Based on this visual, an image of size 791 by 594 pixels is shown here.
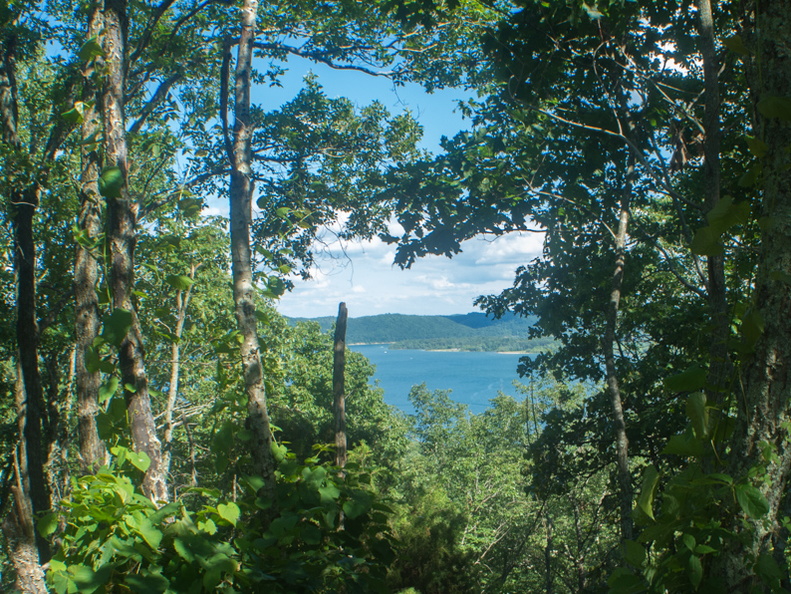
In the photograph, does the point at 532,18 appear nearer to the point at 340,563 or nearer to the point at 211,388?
the point at 340,563

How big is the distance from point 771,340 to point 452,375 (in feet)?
282

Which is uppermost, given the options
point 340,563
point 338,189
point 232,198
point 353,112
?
point 353,112

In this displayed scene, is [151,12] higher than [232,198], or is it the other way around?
[151,12]

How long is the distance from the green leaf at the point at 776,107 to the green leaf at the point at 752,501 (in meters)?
0.63

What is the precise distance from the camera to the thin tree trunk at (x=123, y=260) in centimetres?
231

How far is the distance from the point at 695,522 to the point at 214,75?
30.7ft

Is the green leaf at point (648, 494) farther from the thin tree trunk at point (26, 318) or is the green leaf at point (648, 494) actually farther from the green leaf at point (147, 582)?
the thin tree trunk at point (26, 318)

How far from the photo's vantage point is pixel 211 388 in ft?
48.6

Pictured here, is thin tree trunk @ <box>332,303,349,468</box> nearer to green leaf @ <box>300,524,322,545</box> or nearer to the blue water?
green leaf @ <box>300,524,322,545</box>

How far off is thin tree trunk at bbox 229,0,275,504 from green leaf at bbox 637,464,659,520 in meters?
1.63

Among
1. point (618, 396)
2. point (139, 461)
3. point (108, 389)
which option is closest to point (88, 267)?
point (108, 389)

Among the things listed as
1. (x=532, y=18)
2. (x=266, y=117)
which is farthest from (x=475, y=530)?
(x=532, y=18)

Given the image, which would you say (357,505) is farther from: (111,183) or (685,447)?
(111,183)

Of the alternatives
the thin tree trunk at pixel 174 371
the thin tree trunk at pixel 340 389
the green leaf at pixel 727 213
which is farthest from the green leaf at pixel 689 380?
the thin tree trunk at pixel 174 371
